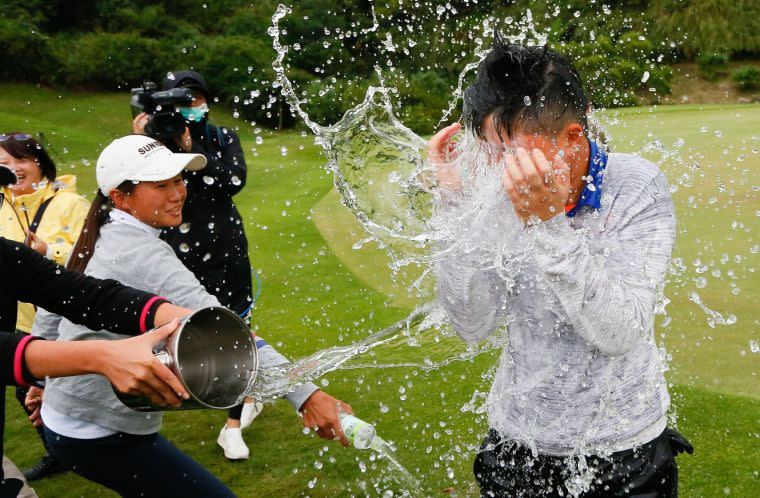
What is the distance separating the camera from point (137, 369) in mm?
1880

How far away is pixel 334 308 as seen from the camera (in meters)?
7.09

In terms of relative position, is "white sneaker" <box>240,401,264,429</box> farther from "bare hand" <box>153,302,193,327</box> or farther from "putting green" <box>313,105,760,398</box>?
"bare hand" <box>153,302,193,327</box>

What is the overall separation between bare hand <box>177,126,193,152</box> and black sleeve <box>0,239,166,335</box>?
185cm

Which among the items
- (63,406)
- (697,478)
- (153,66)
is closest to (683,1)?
(153,66)

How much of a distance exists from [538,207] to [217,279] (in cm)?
285

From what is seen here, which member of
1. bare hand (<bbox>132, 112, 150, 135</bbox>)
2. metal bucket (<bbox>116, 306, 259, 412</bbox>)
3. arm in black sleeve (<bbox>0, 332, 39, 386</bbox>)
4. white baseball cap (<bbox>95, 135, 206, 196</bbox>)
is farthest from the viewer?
bare hand (<bbox>132, 112, 150, 135</bbox>)

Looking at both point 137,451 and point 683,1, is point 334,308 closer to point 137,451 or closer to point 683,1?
point 137,451

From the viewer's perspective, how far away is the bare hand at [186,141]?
4121mm

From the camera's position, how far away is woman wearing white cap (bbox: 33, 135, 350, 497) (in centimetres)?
259

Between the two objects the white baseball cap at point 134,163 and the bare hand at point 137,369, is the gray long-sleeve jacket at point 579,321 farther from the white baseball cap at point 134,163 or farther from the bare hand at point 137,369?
the white baseball cap at point 134,163

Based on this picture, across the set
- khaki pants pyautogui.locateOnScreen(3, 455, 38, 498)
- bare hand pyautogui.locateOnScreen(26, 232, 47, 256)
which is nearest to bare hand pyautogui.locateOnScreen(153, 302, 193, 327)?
khaki pants pyautogui.locateOnScreen(3, 455, 38, 498)

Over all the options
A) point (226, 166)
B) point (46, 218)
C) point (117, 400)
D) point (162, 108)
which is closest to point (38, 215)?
point (46, 218)

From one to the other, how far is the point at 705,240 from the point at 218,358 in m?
6.57

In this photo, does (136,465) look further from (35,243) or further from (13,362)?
(35,243)
